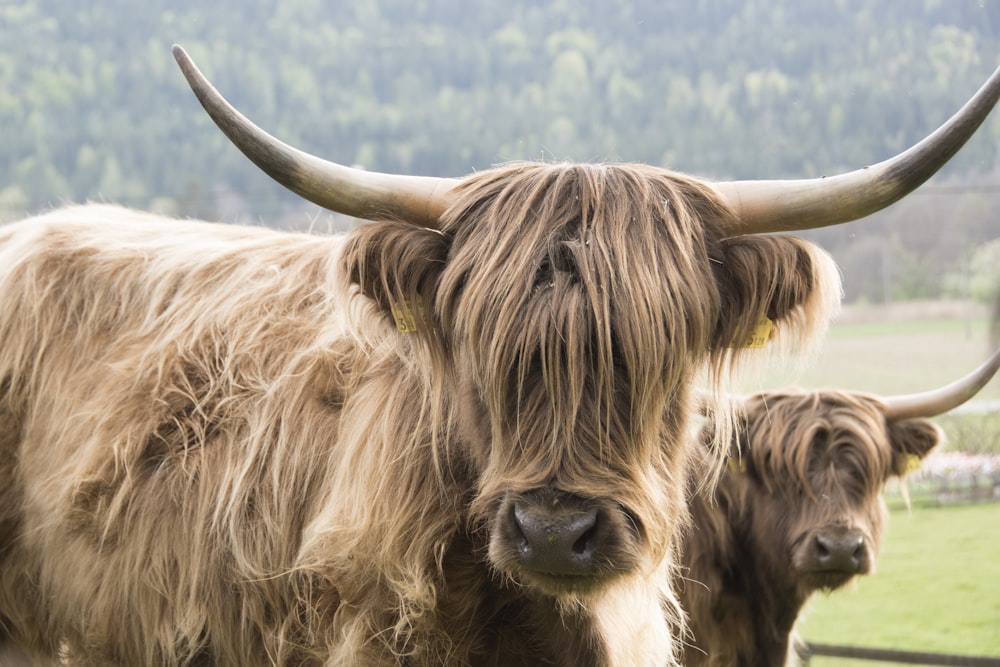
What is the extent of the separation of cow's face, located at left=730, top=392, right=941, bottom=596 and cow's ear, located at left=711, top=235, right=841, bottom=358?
2.06 m

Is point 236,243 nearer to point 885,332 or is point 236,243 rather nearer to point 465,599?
point 465,599

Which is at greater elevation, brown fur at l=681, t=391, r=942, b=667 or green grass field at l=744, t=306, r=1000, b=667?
brown fur at l=681, t=391, r=942, b=667

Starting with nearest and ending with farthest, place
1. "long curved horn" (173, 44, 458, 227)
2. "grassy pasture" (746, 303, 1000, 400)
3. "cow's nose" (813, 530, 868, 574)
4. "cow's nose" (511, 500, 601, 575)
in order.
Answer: "cow's nose" (511, 500, 601, 575) < "long curved horn" (173, 44, 458, 227) < "cow's nose" (813, 530, 868, 574) < "grassy pasture" (746, 303, 1000, 400)

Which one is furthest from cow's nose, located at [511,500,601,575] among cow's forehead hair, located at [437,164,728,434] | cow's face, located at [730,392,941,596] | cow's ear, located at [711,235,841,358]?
cow's face, located at [730,392,941,596]

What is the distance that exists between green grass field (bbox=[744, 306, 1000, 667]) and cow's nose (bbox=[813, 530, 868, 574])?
400 millimetres

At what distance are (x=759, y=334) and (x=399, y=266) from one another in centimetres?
96

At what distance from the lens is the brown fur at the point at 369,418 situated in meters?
2.30

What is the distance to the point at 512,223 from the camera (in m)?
2.41

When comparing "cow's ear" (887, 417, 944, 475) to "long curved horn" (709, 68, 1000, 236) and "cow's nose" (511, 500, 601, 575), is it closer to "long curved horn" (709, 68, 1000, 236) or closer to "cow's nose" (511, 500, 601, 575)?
"long curved horn" (709, 68, 1000, 236)

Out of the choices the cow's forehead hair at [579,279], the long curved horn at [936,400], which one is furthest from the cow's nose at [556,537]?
the long curved horn at [936,400]

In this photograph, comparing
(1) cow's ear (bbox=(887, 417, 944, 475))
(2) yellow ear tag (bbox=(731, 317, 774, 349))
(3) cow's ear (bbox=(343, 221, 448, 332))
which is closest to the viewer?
(3) cow's ear (bbox=(343, 221, 448, 332))

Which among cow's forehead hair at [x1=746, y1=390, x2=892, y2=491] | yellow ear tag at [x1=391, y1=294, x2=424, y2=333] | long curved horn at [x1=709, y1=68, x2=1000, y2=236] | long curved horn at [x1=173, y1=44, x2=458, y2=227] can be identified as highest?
long curved horn at [x1=709, y1=68, x2=1000, y2=236]

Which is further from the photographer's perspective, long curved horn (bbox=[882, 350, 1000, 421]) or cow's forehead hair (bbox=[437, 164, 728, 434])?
long curved horn (bbox=[882, 350, 1000, 421])

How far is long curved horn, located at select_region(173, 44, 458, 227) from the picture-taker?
92.0 inches
